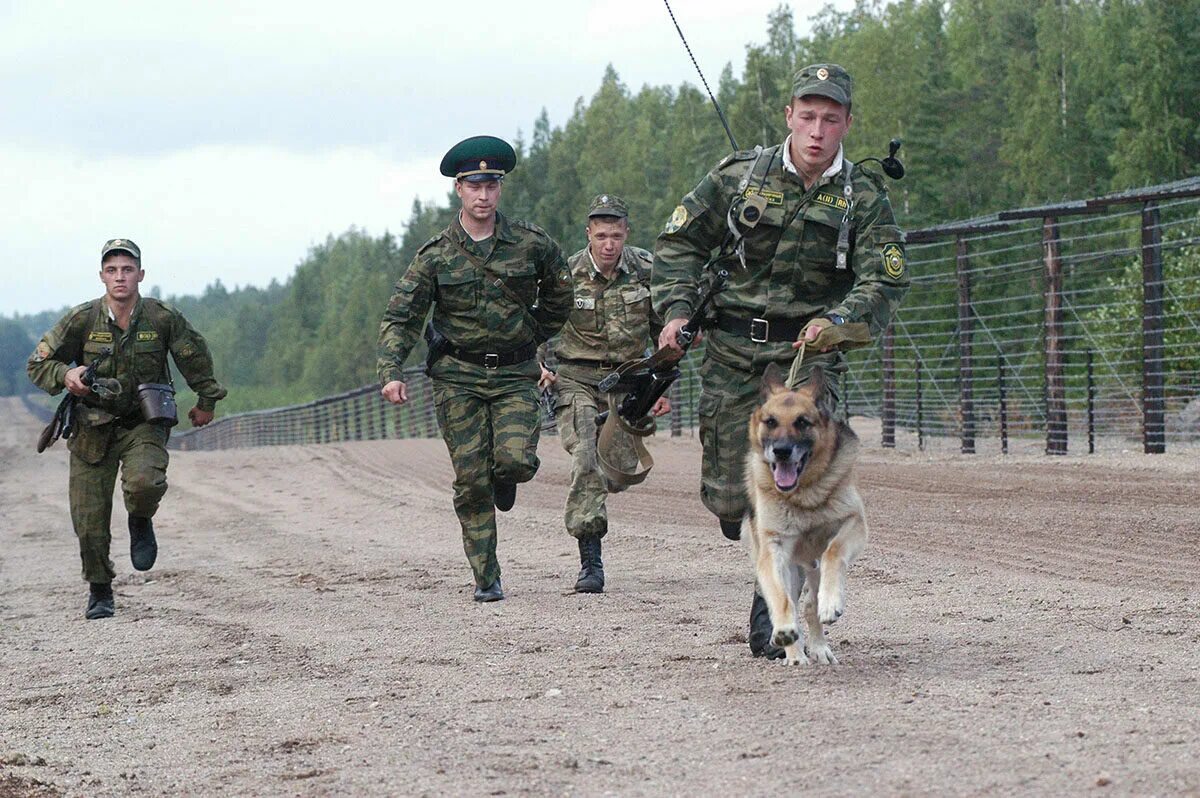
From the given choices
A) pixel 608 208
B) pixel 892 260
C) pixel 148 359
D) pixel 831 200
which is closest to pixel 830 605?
pixel 892 260

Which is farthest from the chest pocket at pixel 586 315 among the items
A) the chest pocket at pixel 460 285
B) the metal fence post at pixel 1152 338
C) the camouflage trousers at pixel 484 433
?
the metal fence post at pixel 1152 338

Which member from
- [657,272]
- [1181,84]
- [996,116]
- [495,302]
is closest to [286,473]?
[495,302]

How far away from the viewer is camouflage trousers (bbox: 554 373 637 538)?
33.8 feet

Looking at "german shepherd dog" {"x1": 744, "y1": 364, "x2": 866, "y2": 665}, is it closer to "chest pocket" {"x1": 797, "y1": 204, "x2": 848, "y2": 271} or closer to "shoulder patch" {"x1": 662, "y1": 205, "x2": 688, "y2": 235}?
"chest pocket" {"x1": 797, "y1": 204, "x2": 848, "y2": 271}

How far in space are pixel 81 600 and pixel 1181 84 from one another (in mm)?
46803

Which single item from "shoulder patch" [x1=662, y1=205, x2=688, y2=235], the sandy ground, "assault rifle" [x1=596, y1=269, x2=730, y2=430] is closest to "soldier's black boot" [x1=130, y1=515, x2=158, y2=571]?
the sandy ground

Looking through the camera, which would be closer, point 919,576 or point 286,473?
point 919,576

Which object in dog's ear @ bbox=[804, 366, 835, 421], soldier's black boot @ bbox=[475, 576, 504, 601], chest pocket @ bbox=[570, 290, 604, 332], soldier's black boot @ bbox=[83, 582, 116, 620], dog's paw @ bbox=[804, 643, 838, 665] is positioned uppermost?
chest pocket @ bbox=[570, 290, 604, 332]

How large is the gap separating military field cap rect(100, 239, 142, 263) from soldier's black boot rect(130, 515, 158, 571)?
1649 mm

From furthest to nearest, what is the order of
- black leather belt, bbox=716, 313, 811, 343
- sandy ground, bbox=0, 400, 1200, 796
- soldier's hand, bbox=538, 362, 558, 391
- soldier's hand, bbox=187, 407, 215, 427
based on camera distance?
1. soldier's hand, bbox=187, 407, 215, 427
2. soldier's hand, bbox=538, 362, 558, 391
3. black leather belt, bbox=716, 313, 811, 343
4. sandy ground, bbox=0, 400, 1200, 796

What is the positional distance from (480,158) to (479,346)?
3.52ft

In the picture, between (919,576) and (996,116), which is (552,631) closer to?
(919,576)

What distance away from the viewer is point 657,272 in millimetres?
7367

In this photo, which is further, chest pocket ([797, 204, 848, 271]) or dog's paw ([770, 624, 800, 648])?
chest pocket ([797, 204, 848, 271])
